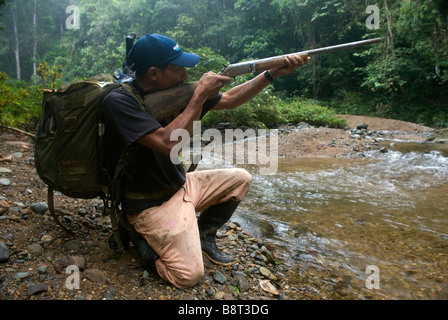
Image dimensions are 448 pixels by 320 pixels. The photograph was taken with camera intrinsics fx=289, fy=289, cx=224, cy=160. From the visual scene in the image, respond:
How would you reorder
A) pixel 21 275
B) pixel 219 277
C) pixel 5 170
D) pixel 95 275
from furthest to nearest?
pixel 5 170
pixel 219 277
pixel 95 275
pixel 21 275

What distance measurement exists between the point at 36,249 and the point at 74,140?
970 millimetres

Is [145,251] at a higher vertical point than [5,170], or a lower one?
lower

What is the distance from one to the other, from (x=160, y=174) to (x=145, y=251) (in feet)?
2.05

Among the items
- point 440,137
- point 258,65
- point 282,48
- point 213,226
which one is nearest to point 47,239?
point 213,226

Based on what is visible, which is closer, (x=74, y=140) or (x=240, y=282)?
(x=74, y=140)

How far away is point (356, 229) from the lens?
3.70 metres

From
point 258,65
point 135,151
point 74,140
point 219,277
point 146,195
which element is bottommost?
point 219,277

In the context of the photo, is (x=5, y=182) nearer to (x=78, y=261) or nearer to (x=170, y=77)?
(x=78, y=261)

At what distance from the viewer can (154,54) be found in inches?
90.1

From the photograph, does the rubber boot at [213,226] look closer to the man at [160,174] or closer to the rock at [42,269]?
the man at [160,174]

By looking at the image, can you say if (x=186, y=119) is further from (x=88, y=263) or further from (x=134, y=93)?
(x=88, y=263)

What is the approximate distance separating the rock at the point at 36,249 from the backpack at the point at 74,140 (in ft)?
1.79

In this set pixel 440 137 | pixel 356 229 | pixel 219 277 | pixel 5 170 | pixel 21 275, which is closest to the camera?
pixel 21 275

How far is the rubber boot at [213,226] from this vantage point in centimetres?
264
